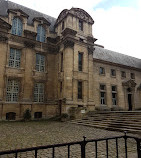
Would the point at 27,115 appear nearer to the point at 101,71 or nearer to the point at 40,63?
the point at 40,63

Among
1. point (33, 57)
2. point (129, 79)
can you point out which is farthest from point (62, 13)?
point (129, 79)

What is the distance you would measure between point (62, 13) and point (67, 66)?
9106mm

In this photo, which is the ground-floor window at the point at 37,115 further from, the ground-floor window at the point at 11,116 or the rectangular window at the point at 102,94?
the rectangular window at the point at 102,94

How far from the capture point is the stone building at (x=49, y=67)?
709 inches

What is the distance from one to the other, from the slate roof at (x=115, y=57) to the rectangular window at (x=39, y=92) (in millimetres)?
10680


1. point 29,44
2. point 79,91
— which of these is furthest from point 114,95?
point 29,44

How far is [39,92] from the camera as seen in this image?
774 inches

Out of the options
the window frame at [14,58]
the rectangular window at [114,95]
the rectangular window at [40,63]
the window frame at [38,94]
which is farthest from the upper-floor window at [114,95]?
the window frame at [14,58]

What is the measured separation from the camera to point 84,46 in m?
21.0

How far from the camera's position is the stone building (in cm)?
1800

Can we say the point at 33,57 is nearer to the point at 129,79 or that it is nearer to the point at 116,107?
the point at 116,107

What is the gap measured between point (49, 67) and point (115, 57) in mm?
14310

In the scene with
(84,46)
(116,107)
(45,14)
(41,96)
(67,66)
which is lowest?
(116,107)

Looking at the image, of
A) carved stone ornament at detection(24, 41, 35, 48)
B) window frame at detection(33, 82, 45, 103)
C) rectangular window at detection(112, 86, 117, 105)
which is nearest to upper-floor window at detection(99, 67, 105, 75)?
rectangular window at detection(112, 86, 117, 105)
